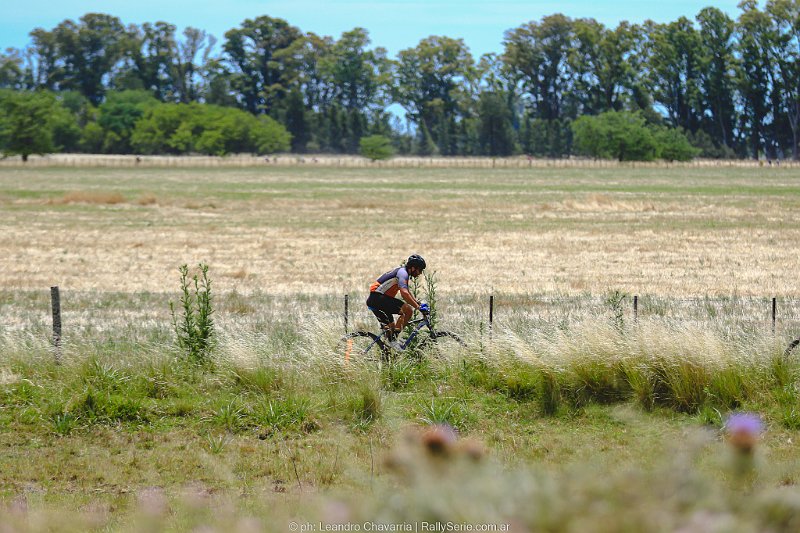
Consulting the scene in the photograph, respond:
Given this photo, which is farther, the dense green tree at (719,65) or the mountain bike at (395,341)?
the dense green tree at (719,65)

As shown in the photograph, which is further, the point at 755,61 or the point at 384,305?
the point at 755,61

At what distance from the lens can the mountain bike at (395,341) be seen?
1241 cm

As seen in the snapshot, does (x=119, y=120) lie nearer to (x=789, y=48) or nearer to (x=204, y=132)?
(x=204, y=132)

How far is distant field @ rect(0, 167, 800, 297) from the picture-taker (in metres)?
24.5

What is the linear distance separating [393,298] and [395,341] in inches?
27.7

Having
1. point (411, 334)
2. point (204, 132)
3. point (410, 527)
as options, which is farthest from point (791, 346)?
point (204, 132)

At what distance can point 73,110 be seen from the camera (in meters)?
171

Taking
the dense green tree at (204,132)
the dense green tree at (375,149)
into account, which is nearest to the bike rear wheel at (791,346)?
the dense green tree at (375,149)

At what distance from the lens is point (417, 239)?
35.7 metres

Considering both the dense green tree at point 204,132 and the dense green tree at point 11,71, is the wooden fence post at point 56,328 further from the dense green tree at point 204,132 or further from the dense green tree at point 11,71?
the dense green tree at point 11,71

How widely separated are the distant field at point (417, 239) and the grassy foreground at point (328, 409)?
9873 millimetres

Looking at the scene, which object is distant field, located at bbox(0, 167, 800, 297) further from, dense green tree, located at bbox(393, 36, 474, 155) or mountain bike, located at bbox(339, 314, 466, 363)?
dense green tree, located at bbox(393, 36, 474, 155)

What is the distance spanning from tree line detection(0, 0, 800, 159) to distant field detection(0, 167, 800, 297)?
76.6 metres

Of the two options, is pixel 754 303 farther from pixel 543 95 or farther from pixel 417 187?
pixel 543 95
